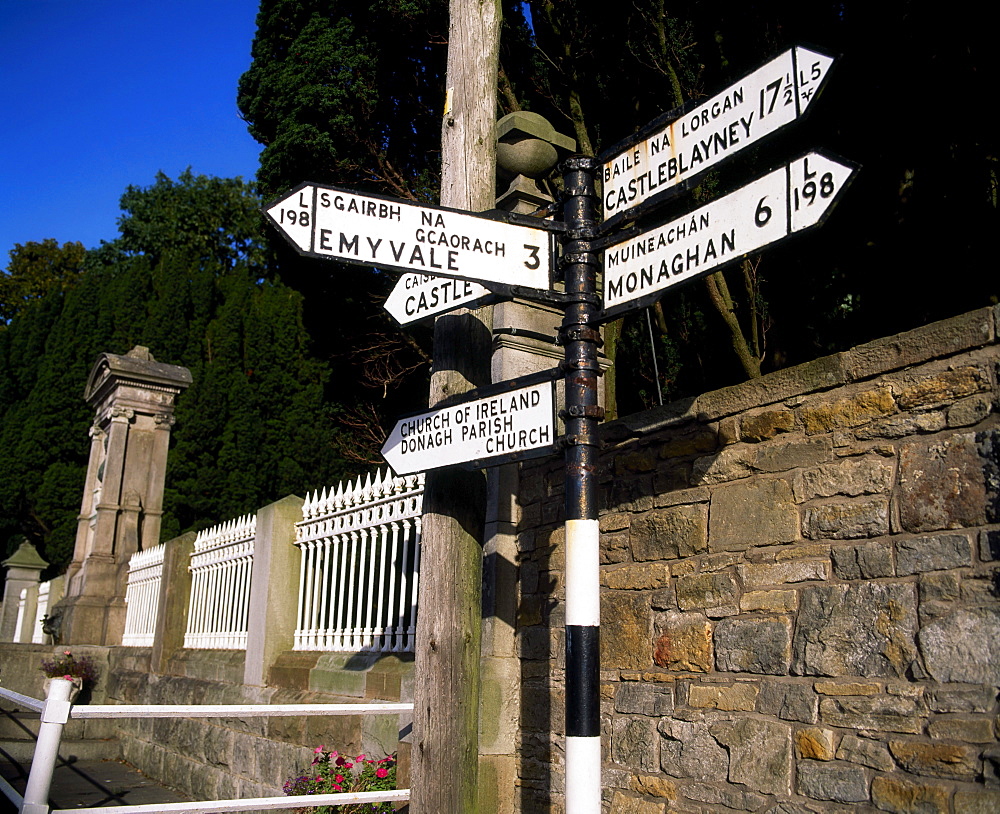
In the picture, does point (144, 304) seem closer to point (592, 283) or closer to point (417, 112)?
point (417, 112)

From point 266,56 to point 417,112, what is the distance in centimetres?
263

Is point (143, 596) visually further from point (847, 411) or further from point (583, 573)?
point (847, 411)

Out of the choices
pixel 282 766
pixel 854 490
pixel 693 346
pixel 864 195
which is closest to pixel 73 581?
pixel 282 766

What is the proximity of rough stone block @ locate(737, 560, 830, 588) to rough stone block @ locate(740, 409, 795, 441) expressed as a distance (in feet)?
1.77

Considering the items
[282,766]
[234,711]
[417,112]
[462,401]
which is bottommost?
[282,766]

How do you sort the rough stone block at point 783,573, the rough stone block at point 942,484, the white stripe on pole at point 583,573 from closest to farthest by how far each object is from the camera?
the white stripe on pole at point 583,573, the rough stone block at point 942,484, the rough stone block at point 783,573

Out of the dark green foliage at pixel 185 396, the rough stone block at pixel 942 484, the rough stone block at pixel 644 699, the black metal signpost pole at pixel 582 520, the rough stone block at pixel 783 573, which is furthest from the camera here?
the dark green foliage at pixel 185 396

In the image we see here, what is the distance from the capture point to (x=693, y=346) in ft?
33.2

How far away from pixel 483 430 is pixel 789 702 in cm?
154

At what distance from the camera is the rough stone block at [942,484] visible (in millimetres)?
3021

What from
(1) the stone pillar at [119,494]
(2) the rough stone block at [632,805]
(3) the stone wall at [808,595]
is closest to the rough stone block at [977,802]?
(3) the stone wall at [808,595]

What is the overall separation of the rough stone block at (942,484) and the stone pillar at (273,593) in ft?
16.4

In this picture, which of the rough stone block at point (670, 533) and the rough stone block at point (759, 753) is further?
the rough stone block at point (670, 533)

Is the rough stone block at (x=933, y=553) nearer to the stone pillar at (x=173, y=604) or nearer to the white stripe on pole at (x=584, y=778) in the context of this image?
the white stripe on pole at (x=584, y=778)
